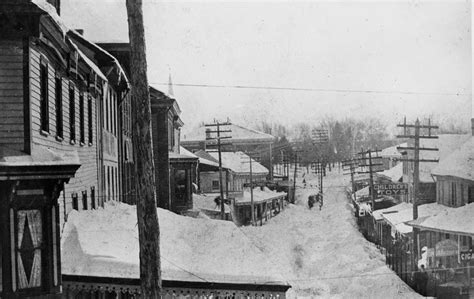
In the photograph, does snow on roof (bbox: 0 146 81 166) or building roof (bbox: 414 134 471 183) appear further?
building roof (bbox: 414 134 471 183)

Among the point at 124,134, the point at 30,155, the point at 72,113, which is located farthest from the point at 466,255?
the point at 30,155

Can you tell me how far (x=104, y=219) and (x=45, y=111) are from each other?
14.3ft

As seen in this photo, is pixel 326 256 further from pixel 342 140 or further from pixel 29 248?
pixel 342 140

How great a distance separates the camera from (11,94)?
31.1 ft

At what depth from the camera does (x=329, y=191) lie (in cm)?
8375

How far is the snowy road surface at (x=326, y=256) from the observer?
78.0 ft

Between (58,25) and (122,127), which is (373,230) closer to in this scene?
(122,127)

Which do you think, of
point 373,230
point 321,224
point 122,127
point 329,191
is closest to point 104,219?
point 122,127

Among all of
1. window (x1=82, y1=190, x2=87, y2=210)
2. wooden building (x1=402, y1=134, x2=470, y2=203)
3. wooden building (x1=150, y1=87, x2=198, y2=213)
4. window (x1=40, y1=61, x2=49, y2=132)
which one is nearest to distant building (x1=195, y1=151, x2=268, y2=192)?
wooden building (x1=150, y1=87, x2=198, y2=213)

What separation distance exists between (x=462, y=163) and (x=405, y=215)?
7.31 metres

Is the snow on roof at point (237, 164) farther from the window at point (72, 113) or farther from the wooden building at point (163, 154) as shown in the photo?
the window at point (72, 113)

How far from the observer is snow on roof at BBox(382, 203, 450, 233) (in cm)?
3239

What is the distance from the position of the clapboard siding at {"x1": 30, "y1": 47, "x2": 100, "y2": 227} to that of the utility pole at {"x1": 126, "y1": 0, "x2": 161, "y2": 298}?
2.46 meters

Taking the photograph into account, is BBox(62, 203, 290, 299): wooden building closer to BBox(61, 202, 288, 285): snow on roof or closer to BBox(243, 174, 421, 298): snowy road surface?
BBox(61, 202, 288, 285): snow on roof
